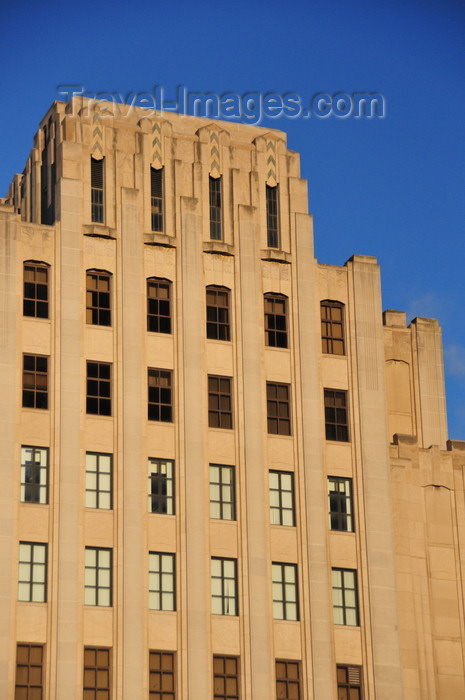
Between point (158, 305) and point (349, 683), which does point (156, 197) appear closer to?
point (158, 305)

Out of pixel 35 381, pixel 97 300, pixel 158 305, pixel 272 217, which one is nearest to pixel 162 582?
pixel 35 381

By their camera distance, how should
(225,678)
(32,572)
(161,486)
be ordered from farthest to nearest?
(161,486) < (225,678) < (32,572)

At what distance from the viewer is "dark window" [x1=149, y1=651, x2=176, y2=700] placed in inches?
2685

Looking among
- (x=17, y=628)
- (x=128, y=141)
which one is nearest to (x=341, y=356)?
(x=128, y=141)

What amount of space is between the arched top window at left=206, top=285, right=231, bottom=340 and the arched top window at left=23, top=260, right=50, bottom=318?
7244 millimetres

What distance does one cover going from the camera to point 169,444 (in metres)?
71.9

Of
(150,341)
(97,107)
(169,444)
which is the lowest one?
(169,444)

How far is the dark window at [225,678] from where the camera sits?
227 feet

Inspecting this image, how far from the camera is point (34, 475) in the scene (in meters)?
69.4

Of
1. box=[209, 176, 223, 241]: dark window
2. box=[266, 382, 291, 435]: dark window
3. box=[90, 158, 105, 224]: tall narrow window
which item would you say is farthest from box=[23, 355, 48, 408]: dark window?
box=[209, 176, 223, 241]: dark window

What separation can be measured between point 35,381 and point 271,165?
15.9 meters

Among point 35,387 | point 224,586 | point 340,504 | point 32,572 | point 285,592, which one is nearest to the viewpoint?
point 32,572

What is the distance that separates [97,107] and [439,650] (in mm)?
28317

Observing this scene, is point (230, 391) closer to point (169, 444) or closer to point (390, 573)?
point (169, 444)
